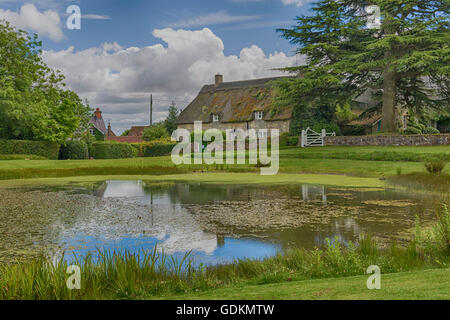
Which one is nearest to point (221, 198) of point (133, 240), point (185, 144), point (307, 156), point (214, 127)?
point (133, 240)

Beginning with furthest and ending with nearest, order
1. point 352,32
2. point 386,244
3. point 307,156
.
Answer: point 352,32
point 307,156
point 386,244

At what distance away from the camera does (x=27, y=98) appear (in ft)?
112

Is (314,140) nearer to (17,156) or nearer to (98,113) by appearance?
(17,156)

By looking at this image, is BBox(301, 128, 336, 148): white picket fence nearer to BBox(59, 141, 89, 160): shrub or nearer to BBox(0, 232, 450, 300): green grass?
BBox(59, 141, 89, 160): shrub

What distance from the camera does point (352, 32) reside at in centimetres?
2803

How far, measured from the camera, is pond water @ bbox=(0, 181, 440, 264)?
6.42m

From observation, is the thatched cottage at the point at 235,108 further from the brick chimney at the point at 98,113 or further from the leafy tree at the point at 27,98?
the brick chimney at the point at 98,113

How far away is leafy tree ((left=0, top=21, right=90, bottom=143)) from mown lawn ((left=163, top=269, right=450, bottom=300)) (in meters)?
31.9

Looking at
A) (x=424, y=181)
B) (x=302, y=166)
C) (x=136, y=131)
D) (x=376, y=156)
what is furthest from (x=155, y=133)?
(x=424, y=181)

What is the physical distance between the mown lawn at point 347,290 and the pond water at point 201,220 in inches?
62.7

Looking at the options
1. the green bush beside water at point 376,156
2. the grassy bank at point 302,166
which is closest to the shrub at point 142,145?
the grassy bank at point 302,166

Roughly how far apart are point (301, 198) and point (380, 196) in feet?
7.77

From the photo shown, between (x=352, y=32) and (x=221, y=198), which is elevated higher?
(x=352, y=32)
